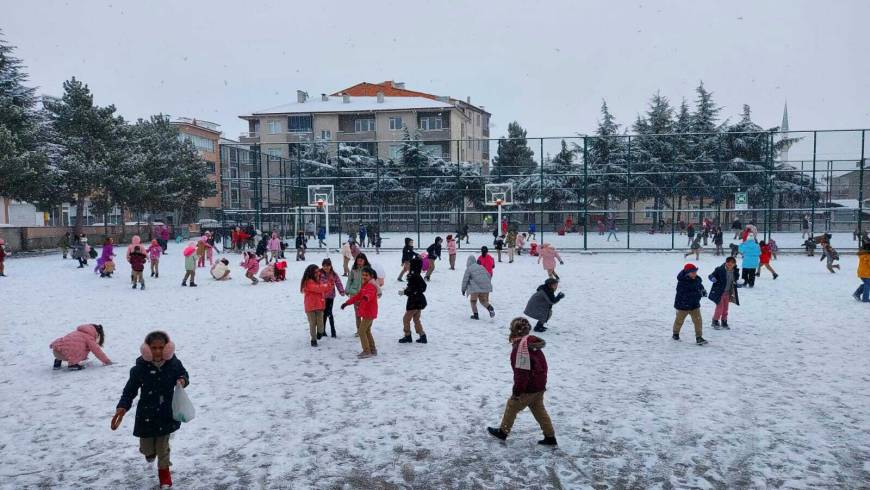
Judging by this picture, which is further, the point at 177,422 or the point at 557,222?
the point at 557,222

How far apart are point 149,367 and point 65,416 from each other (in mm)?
3008

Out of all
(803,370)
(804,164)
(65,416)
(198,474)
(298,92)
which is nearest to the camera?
(198,474)

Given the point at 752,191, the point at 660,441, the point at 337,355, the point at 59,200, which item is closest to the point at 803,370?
the point at 660,441

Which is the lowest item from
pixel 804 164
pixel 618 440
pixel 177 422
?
pixel 618 440

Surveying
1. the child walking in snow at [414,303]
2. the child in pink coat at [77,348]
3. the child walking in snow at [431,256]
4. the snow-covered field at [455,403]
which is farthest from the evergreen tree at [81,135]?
the child walking in snow at [414,303]

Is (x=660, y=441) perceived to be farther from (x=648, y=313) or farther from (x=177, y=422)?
(x=648, y=313)

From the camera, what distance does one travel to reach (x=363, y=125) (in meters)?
72.9

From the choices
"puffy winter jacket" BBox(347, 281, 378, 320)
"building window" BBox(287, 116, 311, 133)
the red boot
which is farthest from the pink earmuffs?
"building window" BBox(287, 116, 311, 133)

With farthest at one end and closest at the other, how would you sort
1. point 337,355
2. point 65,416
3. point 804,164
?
point 804,164 → point 337,355 → point 65,416

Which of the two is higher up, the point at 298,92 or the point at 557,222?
the point at 298,92

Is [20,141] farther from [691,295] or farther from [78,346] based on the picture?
[691,295]

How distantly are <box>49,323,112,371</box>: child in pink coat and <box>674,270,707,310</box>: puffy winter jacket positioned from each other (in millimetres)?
9470

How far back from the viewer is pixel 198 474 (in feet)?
18.8

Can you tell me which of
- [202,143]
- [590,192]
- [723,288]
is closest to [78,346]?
[723,288]
